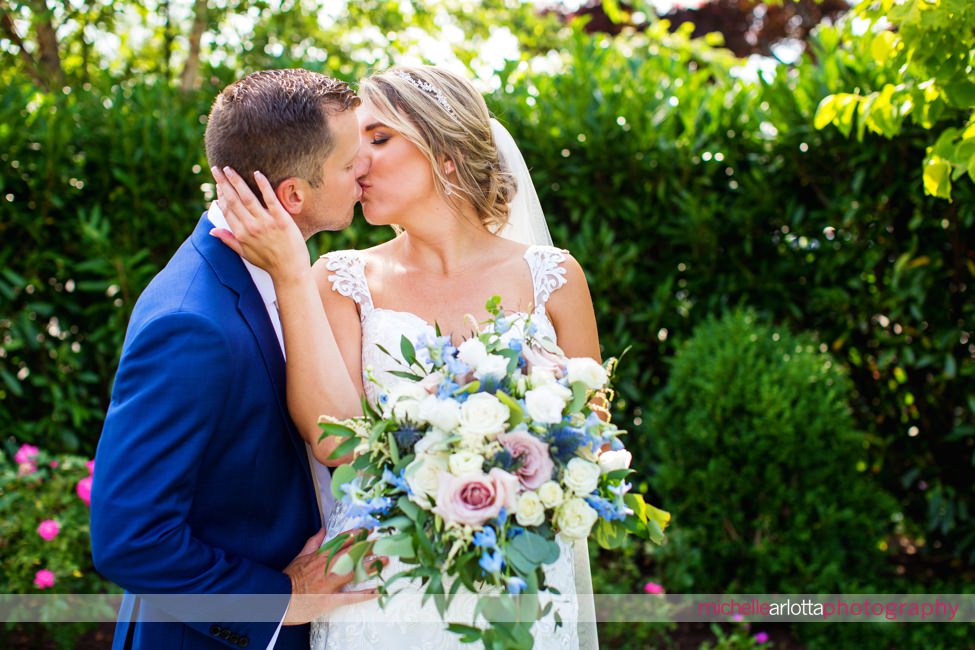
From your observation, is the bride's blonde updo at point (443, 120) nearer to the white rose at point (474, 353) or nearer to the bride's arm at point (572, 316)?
the bride's arm at point (572, 316)

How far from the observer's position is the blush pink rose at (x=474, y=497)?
1612mm

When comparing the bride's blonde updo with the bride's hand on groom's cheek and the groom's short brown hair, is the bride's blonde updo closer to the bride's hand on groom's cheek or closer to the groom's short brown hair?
the groom's short brown hair

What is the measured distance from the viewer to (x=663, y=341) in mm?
4918

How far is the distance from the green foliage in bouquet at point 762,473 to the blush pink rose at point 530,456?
2.66 meters

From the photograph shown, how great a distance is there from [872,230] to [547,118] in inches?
75.1

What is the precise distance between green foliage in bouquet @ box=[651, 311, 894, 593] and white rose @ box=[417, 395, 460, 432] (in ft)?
9.04

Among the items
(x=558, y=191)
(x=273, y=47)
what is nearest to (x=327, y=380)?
(x=558, y=191)

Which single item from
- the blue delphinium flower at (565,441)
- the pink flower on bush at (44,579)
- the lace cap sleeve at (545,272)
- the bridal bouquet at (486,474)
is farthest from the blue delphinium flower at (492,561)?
the pink flower on bush at (44,579)

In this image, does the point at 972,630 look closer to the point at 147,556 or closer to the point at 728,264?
the point at 728,264

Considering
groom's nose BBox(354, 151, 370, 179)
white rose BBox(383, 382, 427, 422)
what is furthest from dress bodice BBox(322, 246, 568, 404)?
white rose BBox(383, 382, 427, 422)

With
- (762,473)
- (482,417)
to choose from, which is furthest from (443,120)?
(762,473)

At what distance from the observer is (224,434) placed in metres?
1.91

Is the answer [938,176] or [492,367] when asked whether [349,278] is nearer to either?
[492,367]

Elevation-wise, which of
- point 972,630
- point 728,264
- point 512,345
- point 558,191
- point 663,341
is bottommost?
point 972,630
